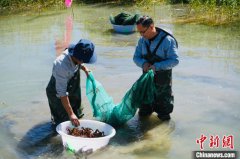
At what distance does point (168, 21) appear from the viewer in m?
13.3

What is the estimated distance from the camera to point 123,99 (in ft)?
17.3

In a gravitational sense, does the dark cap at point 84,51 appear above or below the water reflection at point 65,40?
above

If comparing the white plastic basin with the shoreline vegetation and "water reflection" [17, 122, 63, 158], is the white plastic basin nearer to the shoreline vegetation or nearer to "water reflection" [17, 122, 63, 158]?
"water reflection" [17, 122, 63, 158]

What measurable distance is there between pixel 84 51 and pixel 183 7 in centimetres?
1234

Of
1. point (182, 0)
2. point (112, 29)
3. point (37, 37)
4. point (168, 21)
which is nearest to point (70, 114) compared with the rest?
point (37, 37)

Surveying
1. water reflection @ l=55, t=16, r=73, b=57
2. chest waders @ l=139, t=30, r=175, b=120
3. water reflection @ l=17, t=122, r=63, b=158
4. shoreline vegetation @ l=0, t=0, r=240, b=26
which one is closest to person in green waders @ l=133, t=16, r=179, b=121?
chest waders @ l=139, t=30, r=175, b=120

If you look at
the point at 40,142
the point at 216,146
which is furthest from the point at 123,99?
the point at 216,146

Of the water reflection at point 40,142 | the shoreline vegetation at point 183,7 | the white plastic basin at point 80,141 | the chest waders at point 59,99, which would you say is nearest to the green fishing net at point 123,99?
the chest waders at point 59,99

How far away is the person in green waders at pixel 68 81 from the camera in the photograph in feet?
14.7

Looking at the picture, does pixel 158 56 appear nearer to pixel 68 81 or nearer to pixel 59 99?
pixel 68 81

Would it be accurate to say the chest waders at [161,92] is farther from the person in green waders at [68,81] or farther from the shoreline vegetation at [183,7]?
the shoreline vegetation at [183,7]

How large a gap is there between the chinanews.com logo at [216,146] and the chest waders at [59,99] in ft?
5.40

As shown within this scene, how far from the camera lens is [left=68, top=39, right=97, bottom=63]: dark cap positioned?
443 cm

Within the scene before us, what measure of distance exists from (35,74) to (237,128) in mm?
4371
